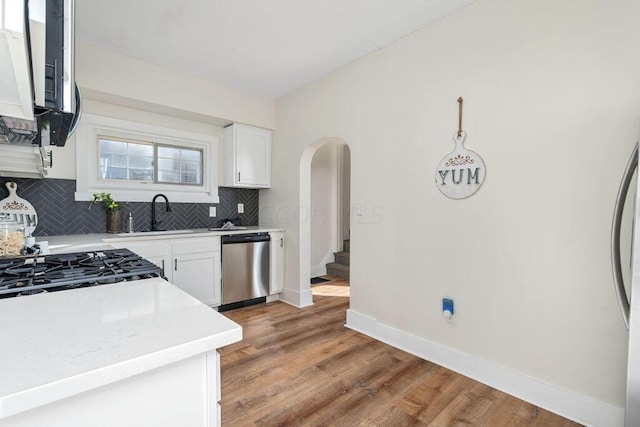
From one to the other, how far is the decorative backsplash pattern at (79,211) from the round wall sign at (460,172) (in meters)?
2.71

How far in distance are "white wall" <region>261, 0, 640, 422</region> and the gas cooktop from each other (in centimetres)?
190

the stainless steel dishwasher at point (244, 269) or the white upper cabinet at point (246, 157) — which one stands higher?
the white upper cabinet at point (246, 157)

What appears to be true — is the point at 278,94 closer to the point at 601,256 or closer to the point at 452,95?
the point at 452,95

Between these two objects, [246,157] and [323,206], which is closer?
[246,157]

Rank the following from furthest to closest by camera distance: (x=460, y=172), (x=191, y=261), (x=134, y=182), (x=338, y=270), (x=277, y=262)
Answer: (x=338, y=270) → (x=277, y=262) → (x=134, y=182) → (x=191, y=261) → (x=460, y=172)

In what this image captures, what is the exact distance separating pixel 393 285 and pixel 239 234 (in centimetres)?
176

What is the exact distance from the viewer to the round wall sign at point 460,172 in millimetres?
2074

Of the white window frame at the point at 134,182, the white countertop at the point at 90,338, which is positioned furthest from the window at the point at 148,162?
the white countertop at the point at 90,338

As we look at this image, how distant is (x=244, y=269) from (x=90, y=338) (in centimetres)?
284

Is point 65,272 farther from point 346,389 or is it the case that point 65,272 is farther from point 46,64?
point 346,389

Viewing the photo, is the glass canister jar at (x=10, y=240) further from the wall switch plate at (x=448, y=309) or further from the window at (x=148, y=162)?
the wall switch plate at (x=448, y=309)

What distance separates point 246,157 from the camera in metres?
3.76

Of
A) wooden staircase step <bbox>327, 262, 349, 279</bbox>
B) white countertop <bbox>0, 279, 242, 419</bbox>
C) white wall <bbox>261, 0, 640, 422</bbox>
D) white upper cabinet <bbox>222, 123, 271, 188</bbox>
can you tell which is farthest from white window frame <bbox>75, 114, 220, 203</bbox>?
white countertop <bbox>0, 279, 242, 419</bbox>

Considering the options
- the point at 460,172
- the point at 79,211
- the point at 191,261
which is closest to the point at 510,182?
the point at 460,172
